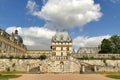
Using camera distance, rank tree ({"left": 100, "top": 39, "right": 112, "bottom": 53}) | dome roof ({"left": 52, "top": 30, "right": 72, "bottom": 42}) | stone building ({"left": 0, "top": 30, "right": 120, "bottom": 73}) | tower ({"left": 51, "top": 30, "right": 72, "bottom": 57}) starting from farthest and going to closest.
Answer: dome roof ({"left": 52, "top": 30, "right": 72, "bottom": 42}) < tower ({"left": 51, "top": 30, "right": 72, "bottom": 57}) < tree ({"left": 100, "top": 39, "right": 112, "bottom": 53}) < stone building ({"left": 0, "top": 30, "right": 120, "bottom": 73})

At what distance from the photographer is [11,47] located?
79.9 meters

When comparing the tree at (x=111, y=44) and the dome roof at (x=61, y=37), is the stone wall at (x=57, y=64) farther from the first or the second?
the dome roof at (x=61, y=37)

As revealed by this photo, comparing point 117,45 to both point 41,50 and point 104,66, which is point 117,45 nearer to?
point 104,66

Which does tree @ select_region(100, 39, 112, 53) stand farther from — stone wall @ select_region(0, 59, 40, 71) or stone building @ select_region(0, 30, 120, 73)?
stone wall @ select_region(0, 59, 40, 71)

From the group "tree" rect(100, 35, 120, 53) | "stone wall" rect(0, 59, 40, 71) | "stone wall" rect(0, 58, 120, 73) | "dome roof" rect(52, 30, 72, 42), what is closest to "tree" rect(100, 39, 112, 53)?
"tree" rect(100, 35, 120, 53)

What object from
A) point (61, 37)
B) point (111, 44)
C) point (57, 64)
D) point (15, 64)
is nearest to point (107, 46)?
point (111, 44)

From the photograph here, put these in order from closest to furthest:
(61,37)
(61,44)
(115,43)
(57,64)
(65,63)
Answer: (65,63) → (57,64) → (115,43) → (61,44) → (61,37)

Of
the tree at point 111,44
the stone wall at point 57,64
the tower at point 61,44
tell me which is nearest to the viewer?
the stone wall at point 57,64

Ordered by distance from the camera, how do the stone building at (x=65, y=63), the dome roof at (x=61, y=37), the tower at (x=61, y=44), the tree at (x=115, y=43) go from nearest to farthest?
the stone building at (x=65, y=63) < the tree at (x=115, y=43) < the tower at (x=61, y=44) < the dome roof at (x=61, y=37)

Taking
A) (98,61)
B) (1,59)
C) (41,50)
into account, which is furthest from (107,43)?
(41,50)

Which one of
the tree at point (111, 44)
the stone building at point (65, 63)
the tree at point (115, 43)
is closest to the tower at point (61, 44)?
the tree at point (111, 44)

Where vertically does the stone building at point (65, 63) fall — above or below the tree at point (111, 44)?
below

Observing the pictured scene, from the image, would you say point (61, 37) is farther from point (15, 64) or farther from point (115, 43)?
point (15, 64)

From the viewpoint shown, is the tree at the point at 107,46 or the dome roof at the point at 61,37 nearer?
the tree at the point at 107,46
